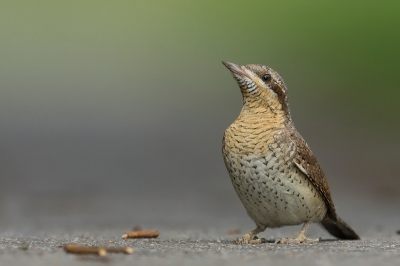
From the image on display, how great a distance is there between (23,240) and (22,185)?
512 centimetres

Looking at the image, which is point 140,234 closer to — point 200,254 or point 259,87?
point 259,87

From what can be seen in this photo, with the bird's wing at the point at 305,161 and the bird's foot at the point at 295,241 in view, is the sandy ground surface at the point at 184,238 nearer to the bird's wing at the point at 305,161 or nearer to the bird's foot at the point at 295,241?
the bird's foot at the point at 295,241

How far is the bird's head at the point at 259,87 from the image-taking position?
5957 millimetres

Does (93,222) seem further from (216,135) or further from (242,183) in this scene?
(216,135)

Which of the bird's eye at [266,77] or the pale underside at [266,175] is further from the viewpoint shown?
the bird's eye at [266,77]

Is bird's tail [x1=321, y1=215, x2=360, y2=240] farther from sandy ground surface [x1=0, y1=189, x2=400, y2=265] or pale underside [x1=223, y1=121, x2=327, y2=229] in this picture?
pale underside [x1=223, y1=121, x2=327, y2=229]

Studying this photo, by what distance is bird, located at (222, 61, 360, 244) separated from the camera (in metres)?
5.62

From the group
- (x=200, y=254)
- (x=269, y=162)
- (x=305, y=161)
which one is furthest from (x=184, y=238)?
(x=200, y=254)

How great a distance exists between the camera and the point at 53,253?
4355 millimetres

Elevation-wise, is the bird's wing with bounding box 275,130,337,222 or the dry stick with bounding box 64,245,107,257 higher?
the bird's wing with bounding box 275,130,337,222

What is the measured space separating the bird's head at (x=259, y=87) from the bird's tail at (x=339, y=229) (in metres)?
1.17

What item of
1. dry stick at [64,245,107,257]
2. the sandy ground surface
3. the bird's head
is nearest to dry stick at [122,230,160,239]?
the sandy ground surface

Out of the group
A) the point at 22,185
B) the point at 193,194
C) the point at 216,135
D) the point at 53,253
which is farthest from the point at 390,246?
the point at 216,135

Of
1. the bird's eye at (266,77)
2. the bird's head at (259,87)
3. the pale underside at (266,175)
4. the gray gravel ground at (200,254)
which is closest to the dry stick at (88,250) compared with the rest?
the gray gravel ground at (200,254)
